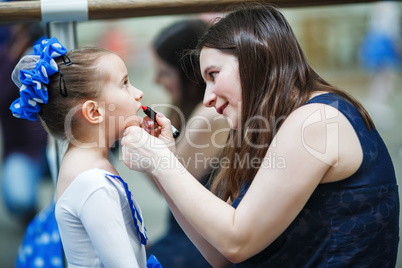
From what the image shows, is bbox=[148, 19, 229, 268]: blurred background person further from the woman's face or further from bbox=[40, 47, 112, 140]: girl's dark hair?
bbox=[40, 47, 112, 140]: girl's dark hair

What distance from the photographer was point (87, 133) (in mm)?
1578

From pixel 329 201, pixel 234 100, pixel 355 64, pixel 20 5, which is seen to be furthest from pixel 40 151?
pixel 355 64

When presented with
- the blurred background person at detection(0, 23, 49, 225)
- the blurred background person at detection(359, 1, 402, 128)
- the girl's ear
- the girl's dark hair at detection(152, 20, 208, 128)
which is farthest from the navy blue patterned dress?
the blurred background person at detection(359, 1, 402, 128)

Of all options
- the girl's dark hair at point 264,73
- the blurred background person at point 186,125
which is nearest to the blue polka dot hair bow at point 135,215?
the girl's dark hair at point 264,73

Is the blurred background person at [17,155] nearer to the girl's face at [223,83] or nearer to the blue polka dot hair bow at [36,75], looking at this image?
the blue polka dot hair bow at [36,75]

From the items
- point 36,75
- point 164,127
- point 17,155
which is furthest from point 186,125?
point 17,155

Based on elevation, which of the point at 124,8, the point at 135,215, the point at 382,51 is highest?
the point at 124,8

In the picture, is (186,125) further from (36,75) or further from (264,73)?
(36,75)

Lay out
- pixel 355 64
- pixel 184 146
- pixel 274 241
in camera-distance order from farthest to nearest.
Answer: pixel 355 64, pixel 184 146, pixel 274 241

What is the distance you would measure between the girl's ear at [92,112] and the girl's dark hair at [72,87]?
0.9 inches

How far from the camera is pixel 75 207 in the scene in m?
1.43

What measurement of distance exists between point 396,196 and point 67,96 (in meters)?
1.07

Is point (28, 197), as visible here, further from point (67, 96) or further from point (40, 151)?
point (67, 96)

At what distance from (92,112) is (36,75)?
206mm
